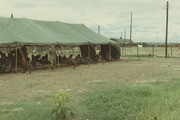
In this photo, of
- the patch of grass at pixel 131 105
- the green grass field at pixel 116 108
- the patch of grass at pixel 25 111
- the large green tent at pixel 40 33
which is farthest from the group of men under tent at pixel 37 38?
the patch of grass at pixel 131 105

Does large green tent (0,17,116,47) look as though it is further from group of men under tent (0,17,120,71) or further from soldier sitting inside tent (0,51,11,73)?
soldier sitting inside tent (0,51,11,73)

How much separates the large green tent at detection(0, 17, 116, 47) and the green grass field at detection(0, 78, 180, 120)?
8818 millimetres

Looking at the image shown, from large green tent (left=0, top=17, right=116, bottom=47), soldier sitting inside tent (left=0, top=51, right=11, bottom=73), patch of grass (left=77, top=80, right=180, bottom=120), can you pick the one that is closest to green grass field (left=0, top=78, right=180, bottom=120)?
patch of grass (left=77, top=80, right=180, bottom=120)

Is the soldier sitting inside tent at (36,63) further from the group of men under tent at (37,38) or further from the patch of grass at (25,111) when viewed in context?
the patch of grass at (25,111)

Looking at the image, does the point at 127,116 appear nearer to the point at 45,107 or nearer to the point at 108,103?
the point at 108,103

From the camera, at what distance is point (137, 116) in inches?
229

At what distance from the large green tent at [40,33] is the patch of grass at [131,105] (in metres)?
9.14

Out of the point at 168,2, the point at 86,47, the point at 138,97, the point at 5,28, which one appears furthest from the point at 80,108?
the point at 168,2

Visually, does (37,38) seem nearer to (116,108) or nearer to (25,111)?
(25,111)

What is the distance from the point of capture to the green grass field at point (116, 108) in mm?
5898

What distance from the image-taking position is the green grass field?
5.90 m

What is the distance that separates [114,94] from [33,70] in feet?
33.6

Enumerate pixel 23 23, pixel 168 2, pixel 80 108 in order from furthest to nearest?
pixel 168 2 < pixel 23 23 < pixel 80 108

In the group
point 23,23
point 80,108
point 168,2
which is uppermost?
point 168,2
